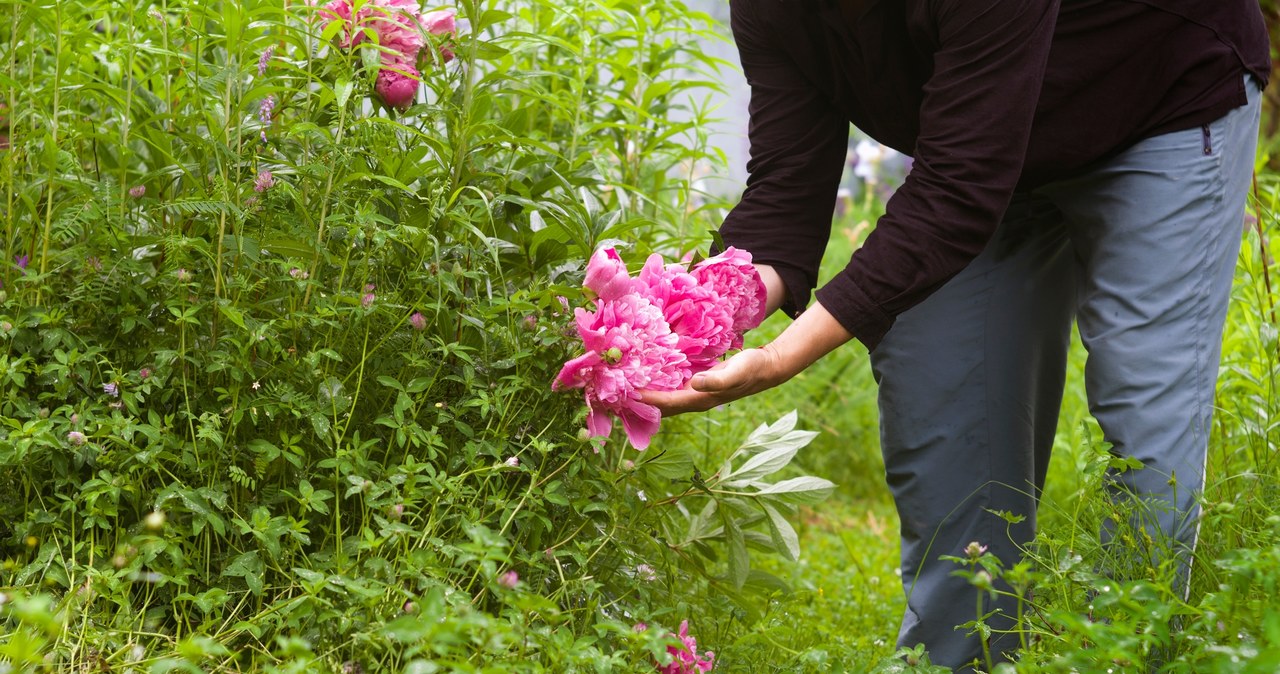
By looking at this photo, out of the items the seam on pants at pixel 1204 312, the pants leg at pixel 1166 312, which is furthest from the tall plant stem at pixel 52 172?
the seam on pants at pixel 1204 312

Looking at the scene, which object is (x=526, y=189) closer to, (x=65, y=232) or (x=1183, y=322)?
(x=65, y=232)

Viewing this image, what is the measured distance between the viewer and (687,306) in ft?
5.61

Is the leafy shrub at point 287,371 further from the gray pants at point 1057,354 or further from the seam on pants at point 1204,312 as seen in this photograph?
the seam on pants at point 1204,312

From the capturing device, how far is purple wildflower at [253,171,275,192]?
168 cm

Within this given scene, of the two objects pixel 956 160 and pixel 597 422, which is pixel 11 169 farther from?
pixel 956 160

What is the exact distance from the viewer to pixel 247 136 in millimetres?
1796

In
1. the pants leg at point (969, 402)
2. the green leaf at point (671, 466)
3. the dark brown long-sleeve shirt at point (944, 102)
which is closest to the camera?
the dark brown long-sleeve shirt at point (944, 102)

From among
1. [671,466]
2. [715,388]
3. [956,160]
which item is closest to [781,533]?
[671,466]

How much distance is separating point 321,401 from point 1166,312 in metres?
1.23

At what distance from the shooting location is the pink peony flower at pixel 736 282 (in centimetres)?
175

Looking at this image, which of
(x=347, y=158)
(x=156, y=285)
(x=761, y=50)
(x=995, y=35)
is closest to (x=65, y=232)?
(x=156, y=285)

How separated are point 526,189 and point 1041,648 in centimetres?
101

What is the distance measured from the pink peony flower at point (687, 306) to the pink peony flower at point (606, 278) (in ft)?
0.19

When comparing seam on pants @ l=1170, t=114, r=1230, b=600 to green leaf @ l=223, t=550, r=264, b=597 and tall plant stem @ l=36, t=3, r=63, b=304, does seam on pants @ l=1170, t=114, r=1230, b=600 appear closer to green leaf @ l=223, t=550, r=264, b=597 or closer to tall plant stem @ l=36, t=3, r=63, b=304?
green leaf @ l=223, t=550, r=264, b=597
